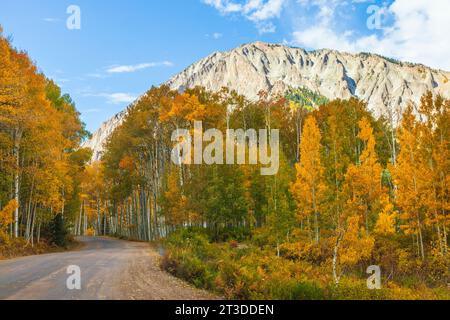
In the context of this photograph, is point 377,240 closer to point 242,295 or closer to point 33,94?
point 242,295

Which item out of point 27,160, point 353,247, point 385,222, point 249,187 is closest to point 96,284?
point 353,247

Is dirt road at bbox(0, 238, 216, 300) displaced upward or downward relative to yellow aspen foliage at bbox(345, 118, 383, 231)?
downward

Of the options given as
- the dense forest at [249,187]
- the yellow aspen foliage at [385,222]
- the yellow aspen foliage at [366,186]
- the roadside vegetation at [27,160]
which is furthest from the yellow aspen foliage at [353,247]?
the roadside vegetation at [27,160]

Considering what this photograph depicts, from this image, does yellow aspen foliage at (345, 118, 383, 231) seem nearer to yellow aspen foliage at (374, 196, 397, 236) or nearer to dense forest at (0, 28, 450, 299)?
dense forest at (0, 28, 450, 299)

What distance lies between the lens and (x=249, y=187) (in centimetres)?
3272

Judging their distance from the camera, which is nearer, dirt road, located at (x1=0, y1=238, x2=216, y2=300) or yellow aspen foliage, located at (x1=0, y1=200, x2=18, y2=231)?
dirt road, located at (x1=0, y1=238, x2=216, y2=300)

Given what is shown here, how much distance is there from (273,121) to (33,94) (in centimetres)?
2297

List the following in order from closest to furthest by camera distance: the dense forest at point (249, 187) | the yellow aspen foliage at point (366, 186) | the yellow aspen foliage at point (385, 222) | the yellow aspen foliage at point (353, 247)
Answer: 1. the dense forest at point (249, 187)
2. the yellow aspen foliage at point (353, 247)
3. the yellow aspen foliage at point (385, 222)
4. the yellow aspen foliage at point (366, 186)

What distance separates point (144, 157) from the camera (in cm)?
4016

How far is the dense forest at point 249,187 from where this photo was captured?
20.0 m

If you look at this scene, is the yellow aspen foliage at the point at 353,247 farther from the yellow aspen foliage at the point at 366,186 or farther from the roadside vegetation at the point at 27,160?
the roadside vegetation at the point at 27,160

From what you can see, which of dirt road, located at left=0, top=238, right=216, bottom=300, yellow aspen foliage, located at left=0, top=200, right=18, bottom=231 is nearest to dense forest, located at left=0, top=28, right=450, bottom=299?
yellow aspen foliage, located at left=0, top=200, right=18, bottom=231

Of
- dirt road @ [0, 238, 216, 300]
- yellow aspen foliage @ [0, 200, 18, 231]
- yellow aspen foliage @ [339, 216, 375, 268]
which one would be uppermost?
yellow aspen foliage @ [0, 200, 18, 231]

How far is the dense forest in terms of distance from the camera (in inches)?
787
